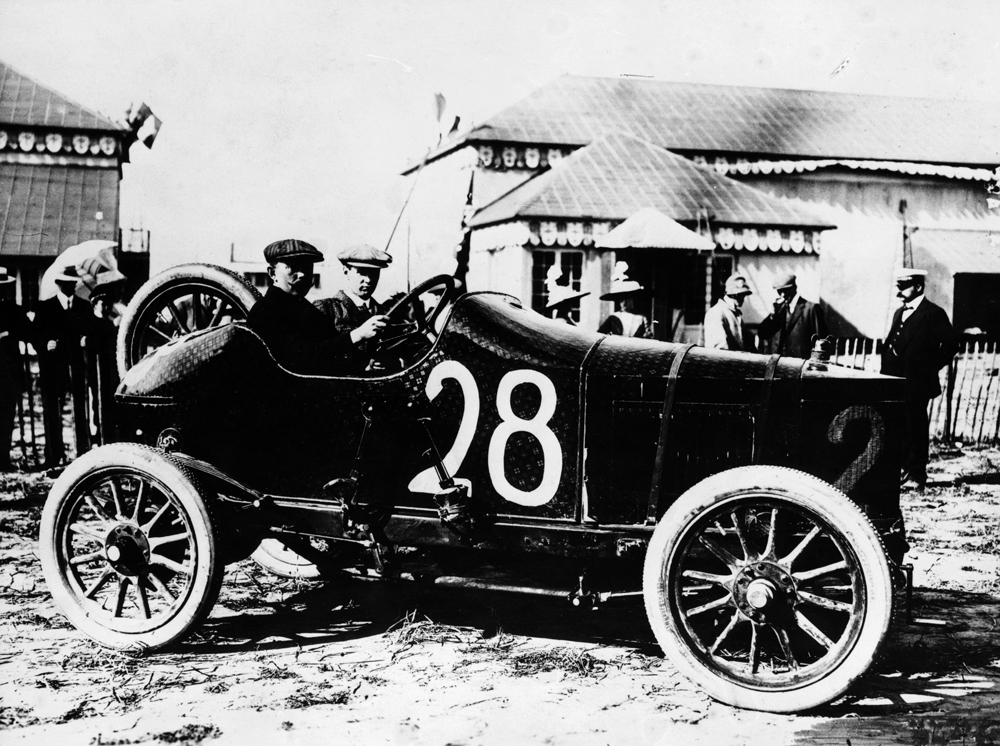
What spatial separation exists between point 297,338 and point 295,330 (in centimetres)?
6

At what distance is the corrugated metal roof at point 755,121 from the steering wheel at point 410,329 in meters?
15.9

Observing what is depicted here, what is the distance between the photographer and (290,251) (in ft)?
13.7

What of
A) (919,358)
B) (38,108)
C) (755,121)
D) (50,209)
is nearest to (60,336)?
(919,358)

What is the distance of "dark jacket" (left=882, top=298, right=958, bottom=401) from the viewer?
770 cm

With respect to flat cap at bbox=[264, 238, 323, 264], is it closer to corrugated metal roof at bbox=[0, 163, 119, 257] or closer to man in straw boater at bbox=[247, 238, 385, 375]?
man in straw boater at bbox=[247, 238, 385, 375]

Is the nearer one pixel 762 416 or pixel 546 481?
pixel 762 416

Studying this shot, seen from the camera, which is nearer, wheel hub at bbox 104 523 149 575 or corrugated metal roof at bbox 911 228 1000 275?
wheel hub at bbox 104 523 149 575

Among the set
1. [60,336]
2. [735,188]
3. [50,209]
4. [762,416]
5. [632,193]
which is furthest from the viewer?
[735,188]

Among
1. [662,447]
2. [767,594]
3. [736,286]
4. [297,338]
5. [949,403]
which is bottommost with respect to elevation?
[767,594]

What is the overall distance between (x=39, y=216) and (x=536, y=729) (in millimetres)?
16069

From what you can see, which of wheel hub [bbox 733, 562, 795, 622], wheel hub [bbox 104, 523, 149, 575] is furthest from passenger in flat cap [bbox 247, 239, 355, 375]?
wheel hub [bbox 733, 562, 795, 622]

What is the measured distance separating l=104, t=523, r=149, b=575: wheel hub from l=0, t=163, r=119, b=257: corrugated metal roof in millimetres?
13815

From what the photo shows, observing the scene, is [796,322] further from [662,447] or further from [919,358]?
[662,447]

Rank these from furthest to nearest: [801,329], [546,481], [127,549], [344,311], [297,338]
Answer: [801,329], [344,311], [297,338], [127,549], [546,481]
